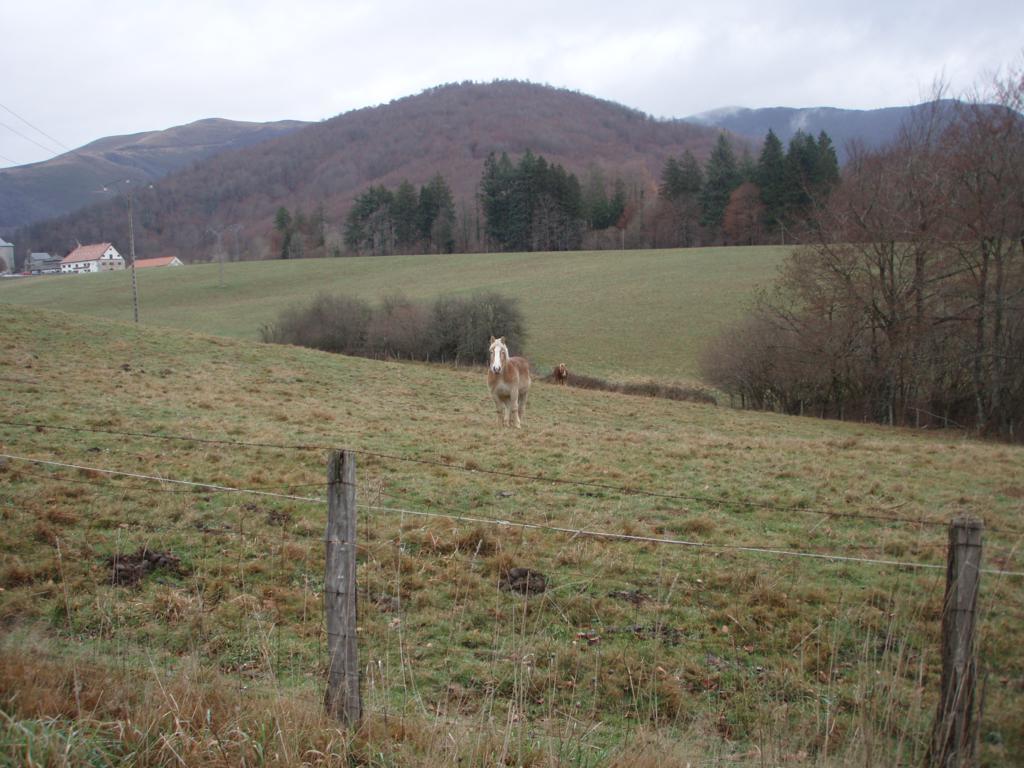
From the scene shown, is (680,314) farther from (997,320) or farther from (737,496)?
(737,496)

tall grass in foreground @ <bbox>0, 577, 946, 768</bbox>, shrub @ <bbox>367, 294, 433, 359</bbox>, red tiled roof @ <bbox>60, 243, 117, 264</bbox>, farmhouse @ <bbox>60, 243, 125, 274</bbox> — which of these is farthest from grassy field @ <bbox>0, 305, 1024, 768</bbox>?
red tiled roof @ <bbox>60, 243, 117, 264</bbox>

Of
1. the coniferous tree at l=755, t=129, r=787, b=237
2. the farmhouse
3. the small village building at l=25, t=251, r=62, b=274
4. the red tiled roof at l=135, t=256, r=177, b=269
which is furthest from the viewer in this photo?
the red tiled roof at l=135, t=256, r=177, b=269

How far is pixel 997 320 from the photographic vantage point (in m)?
25.7

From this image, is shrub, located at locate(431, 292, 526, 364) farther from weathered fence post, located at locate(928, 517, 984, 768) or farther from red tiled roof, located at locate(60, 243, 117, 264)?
red tiled roof, located at locate(60, 243, 117, 264)

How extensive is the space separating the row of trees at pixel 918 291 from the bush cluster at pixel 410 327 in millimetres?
15232

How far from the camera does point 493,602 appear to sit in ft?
20.3

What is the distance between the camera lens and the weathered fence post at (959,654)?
3260mm

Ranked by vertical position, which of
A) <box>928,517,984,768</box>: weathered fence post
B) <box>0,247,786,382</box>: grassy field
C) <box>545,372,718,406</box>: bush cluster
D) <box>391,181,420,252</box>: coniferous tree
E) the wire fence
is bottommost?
<box>545,372,718,406</box>: bush cluster

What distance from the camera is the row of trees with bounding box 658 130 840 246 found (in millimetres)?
71250

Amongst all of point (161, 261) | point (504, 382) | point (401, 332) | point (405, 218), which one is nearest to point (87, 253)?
point (161, 261)

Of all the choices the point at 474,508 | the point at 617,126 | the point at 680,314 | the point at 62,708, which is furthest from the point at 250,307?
the point at 617,126

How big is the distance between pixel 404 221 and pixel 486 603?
89279 millimetres

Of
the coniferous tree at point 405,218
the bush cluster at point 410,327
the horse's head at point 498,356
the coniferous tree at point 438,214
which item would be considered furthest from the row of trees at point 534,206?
the horse's head at point 498,356

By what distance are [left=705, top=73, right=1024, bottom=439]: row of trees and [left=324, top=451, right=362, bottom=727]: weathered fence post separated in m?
28.1
